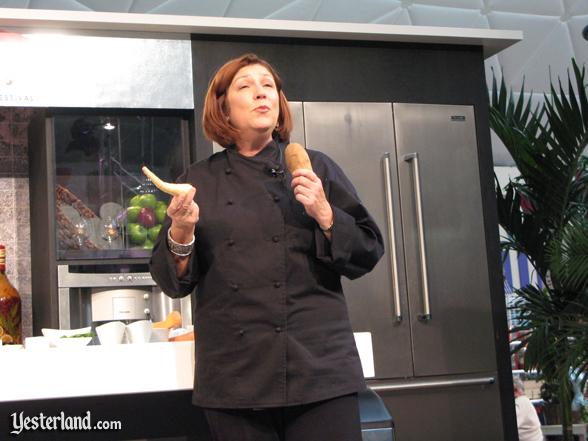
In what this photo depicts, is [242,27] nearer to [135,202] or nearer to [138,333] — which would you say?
[135,202]

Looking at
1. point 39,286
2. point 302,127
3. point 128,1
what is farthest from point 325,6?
point 39,286

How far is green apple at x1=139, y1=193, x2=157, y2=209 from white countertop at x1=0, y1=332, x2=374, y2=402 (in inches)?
81.7

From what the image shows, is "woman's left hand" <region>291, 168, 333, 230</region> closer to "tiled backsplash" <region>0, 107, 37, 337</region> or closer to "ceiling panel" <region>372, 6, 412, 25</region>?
"tiled backsplash" <region>0, 107, 37, 337</region>

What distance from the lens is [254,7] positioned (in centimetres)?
920

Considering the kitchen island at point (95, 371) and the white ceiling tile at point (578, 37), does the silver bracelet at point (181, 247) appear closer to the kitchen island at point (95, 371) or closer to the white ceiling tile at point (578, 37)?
the kitchen island at point (95, 371)

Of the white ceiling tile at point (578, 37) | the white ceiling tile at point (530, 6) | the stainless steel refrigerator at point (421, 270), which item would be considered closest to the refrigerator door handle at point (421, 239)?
the stainless steel refrigerator at point (421, 270)

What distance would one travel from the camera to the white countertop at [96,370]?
5.92 feet

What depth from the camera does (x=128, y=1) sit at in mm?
8664

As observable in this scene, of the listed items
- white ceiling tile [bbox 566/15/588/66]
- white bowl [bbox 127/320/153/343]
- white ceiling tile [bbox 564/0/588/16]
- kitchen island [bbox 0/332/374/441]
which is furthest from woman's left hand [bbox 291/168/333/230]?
white ceiling tile [bbox 566/15/588/66]

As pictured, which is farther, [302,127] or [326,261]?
[302,127]

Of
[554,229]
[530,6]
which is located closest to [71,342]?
[554,229]

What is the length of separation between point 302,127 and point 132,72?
81 centimetres

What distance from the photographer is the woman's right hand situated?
1620 millimetres

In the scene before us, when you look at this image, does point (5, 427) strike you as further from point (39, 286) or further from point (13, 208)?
point (13, 208)
